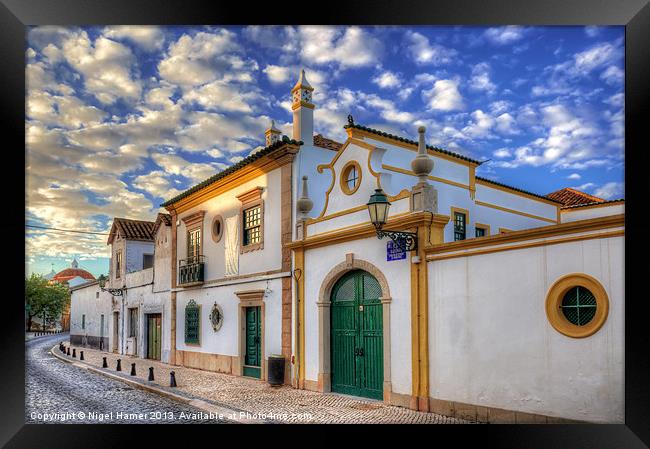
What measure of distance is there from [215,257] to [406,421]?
29.9 ft

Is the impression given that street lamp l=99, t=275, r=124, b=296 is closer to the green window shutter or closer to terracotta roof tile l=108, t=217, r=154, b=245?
terracotta roof tile l=108, t=217, r=154, b=245

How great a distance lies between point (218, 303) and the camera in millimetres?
15414

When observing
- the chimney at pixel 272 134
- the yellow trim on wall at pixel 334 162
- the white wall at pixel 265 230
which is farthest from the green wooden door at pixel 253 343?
the chimney at pixel 272 134

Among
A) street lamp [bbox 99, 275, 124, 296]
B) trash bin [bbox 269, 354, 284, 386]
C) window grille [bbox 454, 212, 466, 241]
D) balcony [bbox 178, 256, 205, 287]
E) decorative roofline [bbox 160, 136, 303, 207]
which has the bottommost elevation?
trash bin [bbox 269, 354, 284, 386]

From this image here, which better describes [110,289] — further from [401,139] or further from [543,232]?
[543,232]

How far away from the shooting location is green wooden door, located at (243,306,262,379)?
13414mm

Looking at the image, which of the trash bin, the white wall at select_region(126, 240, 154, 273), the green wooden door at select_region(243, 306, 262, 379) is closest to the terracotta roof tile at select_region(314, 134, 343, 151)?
the green wooden door at select_region(243, 306, 262, 379)

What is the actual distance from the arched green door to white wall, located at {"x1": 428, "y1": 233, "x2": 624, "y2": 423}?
4.68 ft

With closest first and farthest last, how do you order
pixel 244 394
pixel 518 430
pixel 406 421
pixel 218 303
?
1. pixel 518 430
2. pixel 406 421
3. pixel 244 394
4. pixel 218 303

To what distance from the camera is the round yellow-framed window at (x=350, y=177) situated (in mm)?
10603

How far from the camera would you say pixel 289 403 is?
995 cm
